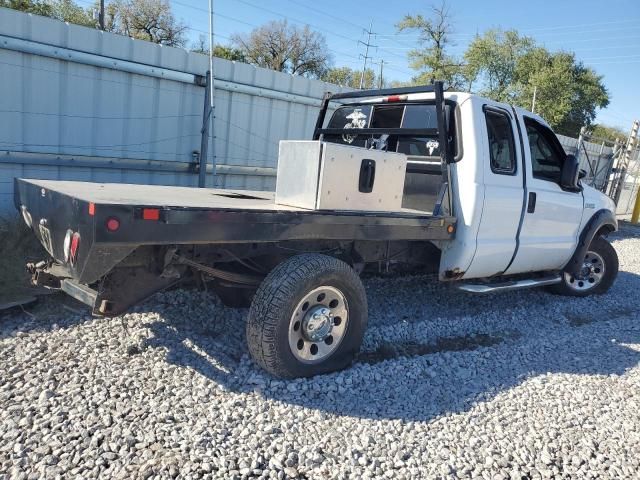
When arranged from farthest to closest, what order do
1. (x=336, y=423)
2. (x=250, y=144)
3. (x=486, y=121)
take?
(x=250, y=144), (x=486, y=121), (x=336, y=423)

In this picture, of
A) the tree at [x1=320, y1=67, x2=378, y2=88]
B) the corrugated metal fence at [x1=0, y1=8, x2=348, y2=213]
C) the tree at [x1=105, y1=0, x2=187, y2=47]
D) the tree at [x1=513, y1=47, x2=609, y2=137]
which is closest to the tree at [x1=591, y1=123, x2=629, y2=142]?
the tree at [x1=513, y1=47, x2=609, y2=137]

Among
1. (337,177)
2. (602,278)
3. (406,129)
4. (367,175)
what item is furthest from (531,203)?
(337,177)

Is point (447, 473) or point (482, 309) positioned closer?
point (447, 473)

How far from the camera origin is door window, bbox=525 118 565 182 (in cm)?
541

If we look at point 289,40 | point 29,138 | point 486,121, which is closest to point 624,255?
point 486,121

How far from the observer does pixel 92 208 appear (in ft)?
8.84

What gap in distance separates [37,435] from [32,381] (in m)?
0.63

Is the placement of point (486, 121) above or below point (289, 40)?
below

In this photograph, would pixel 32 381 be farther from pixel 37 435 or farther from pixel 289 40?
pixel 289 40

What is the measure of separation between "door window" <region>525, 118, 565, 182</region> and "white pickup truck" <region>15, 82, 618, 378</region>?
17 millimetres

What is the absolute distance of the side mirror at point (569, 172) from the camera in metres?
5.46

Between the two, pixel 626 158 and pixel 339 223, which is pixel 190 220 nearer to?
pixel 339 223

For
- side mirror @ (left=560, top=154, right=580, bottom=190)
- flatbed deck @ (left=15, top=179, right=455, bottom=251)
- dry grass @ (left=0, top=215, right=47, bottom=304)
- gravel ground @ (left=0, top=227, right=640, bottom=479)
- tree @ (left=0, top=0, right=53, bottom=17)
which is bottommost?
gravel ground @ (left=0, top=227, right=640, bottom=479)

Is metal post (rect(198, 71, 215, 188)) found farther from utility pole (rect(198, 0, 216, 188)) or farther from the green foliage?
the green foliage
